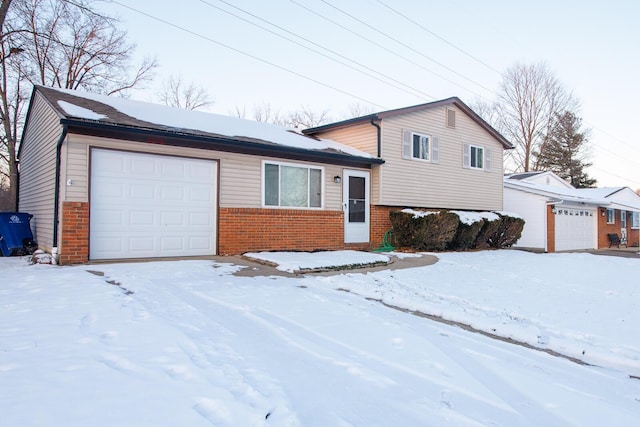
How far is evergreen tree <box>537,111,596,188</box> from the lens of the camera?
37500mm

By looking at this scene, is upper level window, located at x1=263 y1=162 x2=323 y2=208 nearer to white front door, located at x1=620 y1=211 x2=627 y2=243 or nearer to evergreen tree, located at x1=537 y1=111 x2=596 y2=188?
white front door, located at x1=620 y1=211 x2=627 y2=243

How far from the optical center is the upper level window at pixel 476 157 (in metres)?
16.2

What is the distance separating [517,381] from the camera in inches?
136

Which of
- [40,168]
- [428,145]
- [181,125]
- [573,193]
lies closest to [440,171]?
[428,145]

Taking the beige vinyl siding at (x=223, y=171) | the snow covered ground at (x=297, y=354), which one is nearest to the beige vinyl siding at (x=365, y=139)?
the beige vinyl siding at (x=223, y=171)

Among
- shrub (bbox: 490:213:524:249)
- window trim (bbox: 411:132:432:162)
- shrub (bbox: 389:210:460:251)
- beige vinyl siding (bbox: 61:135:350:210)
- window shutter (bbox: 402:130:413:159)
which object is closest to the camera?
beige vinyl siding (bbox: 61:135:350:210)

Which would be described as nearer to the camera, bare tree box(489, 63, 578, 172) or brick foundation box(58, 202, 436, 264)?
brick foundation box(58, 202, 436, 264)

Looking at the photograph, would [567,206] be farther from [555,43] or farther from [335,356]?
[335,356]

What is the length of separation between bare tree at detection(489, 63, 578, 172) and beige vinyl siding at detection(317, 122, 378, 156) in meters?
26.9

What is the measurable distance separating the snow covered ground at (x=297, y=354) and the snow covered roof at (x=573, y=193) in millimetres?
13622

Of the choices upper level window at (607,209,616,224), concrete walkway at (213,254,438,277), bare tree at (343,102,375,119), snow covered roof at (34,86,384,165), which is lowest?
concrete walkway at (213,254,438,277)

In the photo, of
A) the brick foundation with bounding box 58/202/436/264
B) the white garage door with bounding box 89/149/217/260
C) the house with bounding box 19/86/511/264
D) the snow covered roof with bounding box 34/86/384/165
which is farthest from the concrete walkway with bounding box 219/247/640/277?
the snow covered roof with bounding box 34/86/384/165

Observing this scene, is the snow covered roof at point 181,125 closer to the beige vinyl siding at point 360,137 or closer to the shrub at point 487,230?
the beige vinyl siding at point 360,137

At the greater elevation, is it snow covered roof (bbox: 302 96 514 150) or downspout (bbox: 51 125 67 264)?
snow covered roof (bbox: 302 96 514 150)
